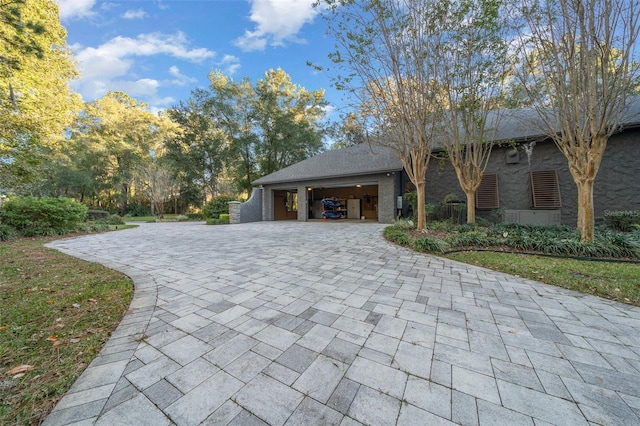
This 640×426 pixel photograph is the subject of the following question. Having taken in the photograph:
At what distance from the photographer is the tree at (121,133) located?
818 inches

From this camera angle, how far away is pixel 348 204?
1590 centimetres

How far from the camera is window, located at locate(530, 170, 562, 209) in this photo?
8.03 metres

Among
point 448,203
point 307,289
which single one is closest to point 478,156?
point 448,203

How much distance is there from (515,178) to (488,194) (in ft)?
3.51

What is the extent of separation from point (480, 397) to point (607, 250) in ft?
18.4

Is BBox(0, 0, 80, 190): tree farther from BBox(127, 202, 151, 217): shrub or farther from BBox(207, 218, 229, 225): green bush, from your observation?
BBox(127, 202, 151, 217): shrub

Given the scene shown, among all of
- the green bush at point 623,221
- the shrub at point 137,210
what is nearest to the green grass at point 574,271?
the green bush at point 623,221

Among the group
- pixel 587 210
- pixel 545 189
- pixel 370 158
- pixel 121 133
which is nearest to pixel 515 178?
pixel 545 189

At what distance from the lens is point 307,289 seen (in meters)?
Result: 2.94

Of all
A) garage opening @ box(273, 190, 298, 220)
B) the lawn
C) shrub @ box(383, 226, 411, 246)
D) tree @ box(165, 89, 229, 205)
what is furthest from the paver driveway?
tree @ box(165, 89, 229, 205)

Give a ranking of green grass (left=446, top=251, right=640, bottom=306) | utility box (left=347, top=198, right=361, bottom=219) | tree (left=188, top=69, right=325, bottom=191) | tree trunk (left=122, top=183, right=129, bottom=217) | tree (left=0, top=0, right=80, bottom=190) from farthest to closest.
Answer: tree trunk (left=122, top=183, right=129, bottom=217), tree (left=188, top=69, right=325, bottom=191), utility box (left=347, top=198, right=361, bottom=219), tree (left=0, top=0, right=80, bottom=190), green grass (left=446, top=251, right=640, bottom=306)

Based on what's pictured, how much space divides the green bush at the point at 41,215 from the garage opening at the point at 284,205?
8704 mm

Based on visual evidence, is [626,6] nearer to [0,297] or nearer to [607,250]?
[607,250]

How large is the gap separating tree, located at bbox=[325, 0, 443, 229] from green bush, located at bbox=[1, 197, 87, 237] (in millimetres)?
11107
